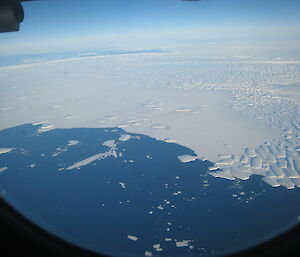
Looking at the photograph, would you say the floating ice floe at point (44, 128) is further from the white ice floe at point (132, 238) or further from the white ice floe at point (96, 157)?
the white ice floe at point (132, 238)

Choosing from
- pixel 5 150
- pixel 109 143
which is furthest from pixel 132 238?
pixel 5 150

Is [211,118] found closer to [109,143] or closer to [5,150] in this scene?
[109,143]

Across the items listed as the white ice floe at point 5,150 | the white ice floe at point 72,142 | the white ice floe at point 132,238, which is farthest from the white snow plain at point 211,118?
the white ice floe at point 132,238

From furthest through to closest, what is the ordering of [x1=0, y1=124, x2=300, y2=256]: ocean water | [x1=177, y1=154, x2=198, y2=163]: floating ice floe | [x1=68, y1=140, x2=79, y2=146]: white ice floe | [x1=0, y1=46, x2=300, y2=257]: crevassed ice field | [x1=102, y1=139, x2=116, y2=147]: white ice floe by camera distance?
[x1=68, y1=140, x2=79, y2=146]: white ice floe
[x1=102, y1=139, x2=116, y2=147]: white ice floe
[x1=177, y1=154, x2=198, y2=163]: floating ice floe
[x1=0, y1=124, x2=300, y2=256]: ocean water
[x1=0, y1=46, x2=300, y2=257]: crevassed ice field

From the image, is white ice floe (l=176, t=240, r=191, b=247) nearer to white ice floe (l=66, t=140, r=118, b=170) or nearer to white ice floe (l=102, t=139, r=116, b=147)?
white ice floe (l=66, t=140, r=118, b=170)

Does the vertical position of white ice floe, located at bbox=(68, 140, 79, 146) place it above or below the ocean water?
above

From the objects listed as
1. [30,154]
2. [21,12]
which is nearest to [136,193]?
[21,12]

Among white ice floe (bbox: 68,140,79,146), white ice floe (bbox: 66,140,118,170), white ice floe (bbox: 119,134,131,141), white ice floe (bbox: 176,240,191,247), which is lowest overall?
white ice floe (bbox: 176,240,191,247)

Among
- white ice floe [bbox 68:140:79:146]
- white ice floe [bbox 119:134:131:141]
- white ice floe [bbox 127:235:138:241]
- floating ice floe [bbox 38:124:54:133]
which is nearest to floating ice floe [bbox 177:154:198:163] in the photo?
white ice floe [bbox 119:134:131:141]
